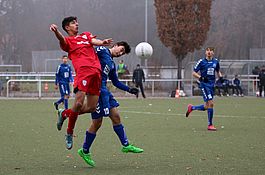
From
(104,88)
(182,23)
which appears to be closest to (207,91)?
(104,88)

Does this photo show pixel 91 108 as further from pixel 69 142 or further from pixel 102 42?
pixel 102 42

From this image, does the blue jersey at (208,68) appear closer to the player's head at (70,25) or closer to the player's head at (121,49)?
the player's head at (121,49)

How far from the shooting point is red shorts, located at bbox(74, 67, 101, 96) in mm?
8977

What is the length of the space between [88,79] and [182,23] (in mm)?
37832

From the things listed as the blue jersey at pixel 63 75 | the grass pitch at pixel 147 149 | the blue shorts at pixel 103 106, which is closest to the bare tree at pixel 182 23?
the blue jersey at pixel 63 75

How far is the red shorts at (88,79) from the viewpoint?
8.98m

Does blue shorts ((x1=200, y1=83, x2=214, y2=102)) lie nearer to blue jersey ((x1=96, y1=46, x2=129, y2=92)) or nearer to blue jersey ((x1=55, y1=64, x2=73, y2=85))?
blue jersey ((x1=96, y1=46, x2=129, y2=92))

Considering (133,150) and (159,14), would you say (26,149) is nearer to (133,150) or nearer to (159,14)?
(133,150)

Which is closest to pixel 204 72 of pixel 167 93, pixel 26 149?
pixel 26 149

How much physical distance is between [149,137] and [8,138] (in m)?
2.74

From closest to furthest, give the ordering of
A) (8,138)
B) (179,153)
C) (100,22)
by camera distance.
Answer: (179,153) → (8,138) → (100,22)

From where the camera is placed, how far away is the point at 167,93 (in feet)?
135

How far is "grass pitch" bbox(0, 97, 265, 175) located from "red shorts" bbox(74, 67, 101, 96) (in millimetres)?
1055

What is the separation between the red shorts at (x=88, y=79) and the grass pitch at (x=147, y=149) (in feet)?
3.46
